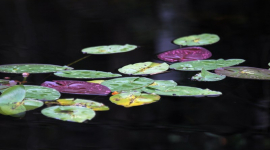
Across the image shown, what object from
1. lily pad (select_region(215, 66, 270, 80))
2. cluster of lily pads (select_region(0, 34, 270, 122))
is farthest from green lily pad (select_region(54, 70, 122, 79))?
lily pad (select_region(215, 66, 270, 80))

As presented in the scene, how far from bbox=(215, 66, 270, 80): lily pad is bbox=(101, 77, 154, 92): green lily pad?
0.25 metres

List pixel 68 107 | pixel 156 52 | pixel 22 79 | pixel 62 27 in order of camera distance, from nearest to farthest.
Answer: pixel 68 107
pixel 22 79
pixel 156 52
pixel 62 27

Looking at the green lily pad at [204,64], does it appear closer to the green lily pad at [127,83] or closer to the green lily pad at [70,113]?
the green lily pad at [127,83]

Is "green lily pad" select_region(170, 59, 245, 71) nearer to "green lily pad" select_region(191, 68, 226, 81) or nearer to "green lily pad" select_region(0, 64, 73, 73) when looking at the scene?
"green lily pad" select_region(191, 68, 226, 81)

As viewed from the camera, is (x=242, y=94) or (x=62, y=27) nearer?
(x=242, y=94)

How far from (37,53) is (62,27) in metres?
0.47

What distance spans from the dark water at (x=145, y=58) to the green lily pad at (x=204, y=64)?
0.12 feet

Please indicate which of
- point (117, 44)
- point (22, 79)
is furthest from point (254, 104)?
point (117, 44)

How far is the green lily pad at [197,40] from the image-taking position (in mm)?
1603

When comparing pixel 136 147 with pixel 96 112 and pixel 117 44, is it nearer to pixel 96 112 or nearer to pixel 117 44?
pixel 96 112

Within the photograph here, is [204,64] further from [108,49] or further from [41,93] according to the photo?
[41,93]

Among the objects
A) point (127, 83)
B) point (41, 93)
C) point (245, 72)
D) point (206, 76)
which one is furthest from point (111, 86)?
point (245, 72)

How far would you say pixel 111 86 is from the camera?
3.57 feet

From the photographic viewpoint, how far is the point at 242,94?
108 centimetres
